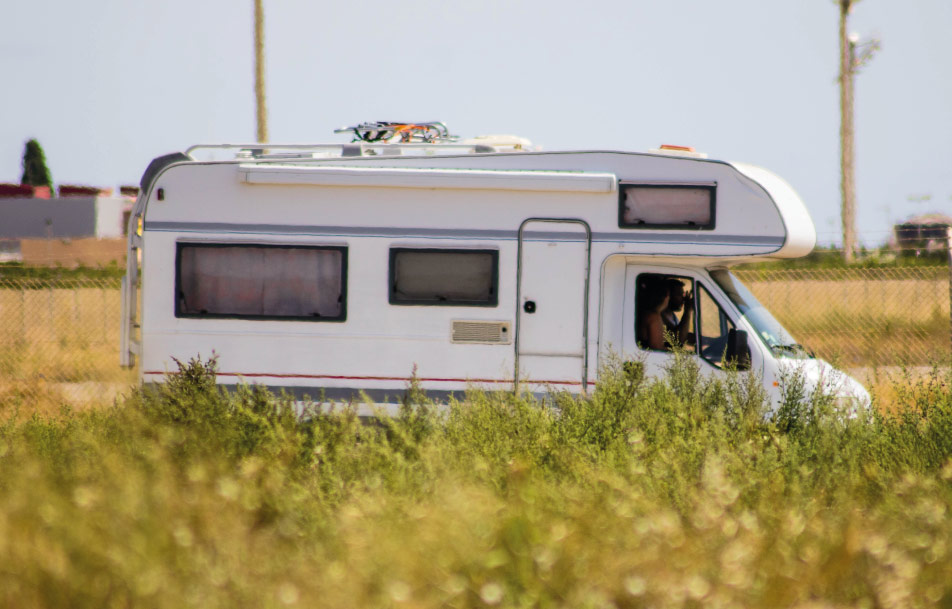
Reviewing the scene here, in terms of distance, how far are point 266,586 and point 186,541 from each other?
1.18ft

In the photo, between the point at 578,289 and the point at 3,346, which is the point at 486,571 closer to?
the point at 578,289

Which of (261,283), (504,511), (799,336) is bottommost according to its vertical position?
(504,511)

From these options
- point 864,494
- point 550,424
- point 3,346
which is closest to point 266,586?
point 550,424

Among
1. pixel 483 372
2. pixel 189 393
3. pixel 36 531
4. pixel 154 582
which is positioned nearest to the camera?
pixel 154 582

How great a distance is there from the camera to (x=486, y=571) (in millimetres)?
3973

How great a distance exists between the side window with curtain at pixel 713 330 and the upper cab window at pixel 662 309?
0.34ft

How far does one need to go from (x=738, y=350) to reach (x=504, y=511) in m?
3.98

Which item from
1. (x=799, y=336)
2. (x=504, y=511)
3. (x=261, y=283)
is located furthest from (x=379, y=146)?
(x=799, y=336)

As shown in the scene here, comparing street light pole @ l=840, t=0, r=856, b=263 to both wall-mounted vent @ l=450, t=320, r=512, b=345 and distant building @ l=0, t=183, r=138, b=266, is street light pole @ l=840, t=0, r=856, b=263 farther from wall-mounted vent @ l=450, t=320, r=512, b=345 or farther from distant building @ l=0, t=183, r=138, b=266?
distant building @ l=0, t=183, r=138, b=266

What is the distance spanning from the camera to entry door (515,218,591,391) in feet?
27.2

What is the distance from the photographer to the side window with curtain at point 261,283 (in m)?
→ 8.37

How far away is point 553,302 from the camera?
8.30 m

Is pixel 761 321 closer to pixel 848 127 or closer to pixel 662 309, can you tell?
pixel 662 309

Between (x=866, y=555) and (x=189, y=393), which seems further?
(x=189, y=393)
